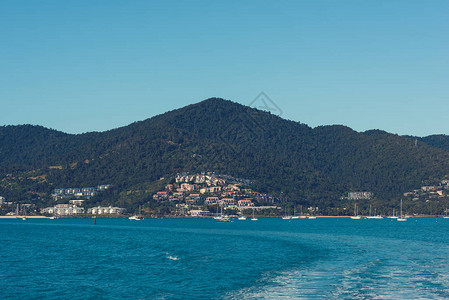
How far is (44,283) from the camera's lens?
59594mm

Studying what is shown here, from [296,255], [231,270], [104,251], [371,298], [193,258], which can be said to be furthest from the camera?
[104,251]

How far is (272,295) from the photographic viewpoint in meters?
52.1

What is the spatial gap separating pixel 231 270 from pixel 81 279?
18.8m

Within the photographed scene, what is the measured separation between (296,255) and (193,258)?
17493 mm

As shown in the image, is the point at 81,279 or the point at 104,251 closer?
the point at 81,279

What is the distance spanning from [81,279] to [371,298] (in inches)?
1288

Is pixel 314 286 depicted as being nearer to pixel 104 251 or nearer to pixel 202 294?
pixel 202 294

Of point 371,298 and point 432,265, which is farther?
point 432,265

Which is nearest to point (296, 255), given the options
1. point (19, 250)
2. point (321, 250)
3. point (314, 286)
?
point (321, 250)

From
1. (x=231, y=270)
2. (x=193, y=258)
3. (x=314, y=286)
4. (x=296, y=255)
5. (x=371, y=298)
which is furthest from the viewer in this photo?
(x=296, y=255)

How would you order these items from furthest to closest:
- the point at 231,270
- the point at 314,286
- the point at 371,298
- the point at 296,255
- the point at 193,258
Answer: the point at 296,255
the point at 193,258
the point at 231,270
the point at 314,286
the point at 371,298

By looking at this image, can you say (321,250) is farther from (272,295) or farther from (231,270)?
(272,295)

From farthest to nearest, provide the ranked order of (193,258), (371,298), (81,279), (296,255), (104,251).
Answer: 1. (104,251)
2. (296,255)
3. (193,258)
4. (81,279)
5. (371,298)

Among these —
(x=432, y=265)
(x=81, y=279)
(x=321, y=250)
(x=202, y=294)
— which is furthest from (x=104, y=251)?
(x=432, y=265)
